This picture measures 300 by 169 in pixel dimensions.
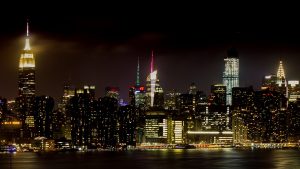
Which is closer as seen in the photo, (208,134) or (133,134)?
(133,134)

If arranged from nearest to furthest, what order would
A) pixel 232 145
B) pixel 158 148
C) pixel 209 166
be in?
1. pixel 209 166
2. pixel 158 148
3. pixel 232 145

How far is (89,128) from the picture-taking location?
453 ft

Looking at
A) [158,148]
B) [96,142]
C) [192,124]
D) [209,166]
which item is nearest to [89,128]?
[96,142]

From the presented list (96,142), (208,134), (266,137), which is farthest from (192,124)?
(96,142)

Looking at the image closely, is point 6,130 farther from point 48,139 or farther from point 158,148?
point 158,148

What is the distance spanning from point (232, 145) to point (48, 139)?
49351 millimetres

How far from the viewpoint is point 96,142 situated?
456 ft

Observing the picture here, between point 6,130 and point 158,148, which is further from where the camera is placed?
point 158,148

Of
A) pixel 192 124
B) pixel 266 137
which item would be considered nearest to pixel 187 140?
pixel 192 124

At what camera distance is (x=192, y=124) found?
168500 mm

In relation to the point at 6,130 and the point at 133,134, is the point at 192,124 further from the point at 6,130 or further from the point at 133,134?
the point at 6,130

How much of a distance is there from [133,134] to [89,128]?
1112cm

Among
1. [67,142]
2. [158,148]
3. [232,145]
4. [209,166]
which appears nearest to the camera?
[209,166]

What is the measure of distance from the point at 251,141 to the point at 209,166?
278ft
